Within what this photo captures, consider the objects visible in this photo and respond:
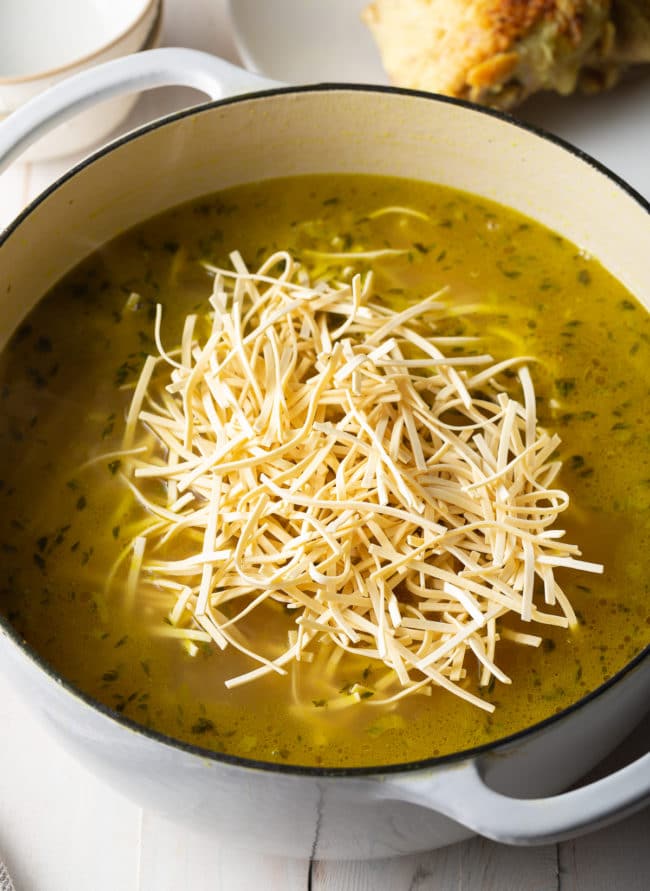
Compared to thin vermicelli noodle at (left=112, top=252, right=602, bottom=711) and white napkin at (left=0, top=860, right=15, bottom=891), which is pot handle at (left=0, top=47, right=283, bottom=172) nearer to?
thin vermicelli noodle at (left=112, top=252, right=602, bottom=711)

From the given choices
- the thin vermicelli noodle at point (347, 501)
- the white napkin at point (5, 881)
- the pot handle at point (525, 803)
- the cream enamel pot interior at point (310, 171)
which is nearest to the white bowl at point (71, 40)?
the cream enamel pot interior at point (310, 171)

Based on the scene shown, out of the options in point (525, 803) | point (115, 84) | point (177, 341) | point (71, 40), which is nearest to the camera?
point (525, 803)

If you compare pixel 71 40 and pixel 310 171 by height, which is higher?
pixel 71 40

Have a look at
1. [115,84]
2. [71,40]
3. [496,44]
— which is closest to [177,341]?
[115,84]

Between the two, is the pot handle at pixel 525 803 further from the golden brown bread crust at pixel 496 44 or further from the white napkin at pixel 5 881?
the golden brown bread crust at pixel 496 44

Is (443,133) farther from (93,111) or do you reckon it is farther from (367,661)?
(367,661)

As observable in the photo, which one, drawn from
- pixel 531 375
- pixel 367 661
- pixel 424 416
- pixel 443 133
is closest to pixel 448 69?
pixel 443 133

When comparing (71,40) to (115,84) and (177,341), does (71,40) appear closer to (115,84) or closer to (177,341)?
(115,84)
